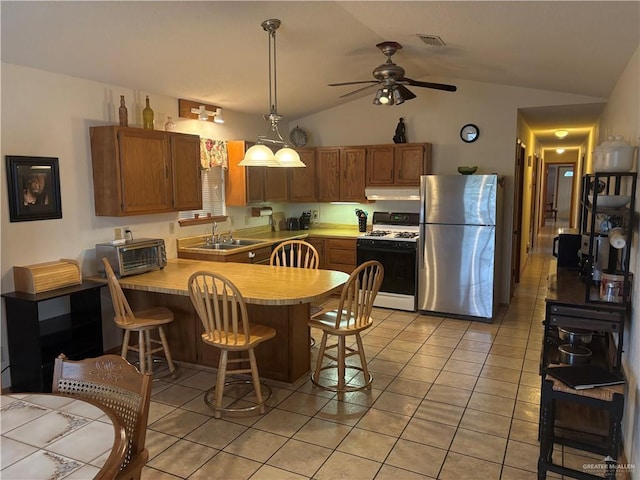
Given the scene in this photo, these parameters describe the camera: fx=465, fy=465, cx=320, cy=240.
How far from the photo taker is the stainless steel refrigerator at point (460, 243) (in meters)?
4.93

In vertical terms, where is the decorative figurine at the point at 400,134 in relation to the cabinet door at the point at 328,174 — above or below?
above

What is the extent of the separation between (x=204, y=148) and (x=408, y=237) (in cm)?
254

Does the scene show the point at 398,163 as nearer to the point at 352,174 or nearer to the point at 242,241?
the point at 352,174

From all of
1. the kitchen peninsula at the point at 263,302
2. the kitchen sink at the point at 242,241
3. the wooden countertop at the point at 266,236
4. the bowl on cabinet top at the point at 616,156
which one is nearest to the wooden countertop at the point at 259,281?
the kitchen peninsula at the point at 263,302

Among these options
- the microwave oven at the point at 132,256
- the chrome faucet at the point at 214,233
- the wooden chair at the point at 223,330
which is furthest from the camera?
the chrome faucet at the point at 214,233

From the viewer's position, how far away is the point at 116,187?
3.79m

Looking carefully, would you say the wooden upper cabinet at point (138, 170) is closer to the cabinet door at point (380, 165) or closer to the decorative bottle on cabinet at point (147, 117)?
the decorative bottle on cabinet at point (147, 117)

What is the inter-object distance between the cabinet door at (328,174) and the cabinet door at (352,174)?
0.07 meters

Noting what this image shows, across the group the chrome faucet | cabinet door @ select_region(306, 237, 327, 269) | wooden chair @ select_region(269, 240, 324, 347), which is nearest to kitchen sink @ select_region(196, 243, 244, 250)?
the chrome faucet

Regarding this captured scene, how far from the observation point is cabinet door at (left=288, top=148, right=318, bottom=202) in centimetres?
621

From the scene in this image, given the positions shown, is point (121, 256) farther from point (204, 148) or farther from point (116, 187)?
point (204, 148)

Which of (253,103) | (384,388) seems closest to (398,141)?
(253,103)

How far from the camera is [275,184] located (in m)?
5.95

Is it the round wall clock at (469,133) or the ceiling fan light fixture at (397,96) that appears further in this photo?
the round wall clock at (469,133)
